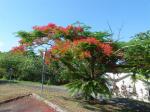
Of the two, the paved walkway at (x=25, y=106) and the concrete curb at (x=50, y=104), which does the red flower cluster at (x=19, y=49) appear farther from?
the paved walkway at (x=25, y=106)

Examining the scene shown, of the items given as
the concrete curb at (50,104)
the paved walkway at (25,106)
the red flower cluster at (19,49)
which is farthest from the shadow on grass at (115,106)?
the red flower cluster at (19,49)

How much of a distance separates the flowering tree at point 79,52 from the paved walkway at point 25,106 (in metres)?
2.72

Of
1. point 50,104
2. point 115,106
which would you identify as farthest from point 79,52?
point 115,106

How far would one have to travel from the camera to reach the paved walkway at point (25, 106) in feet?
49.0

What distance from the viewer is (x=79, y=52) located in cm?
1609

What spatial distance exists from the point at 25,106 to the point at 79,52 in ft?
12.5

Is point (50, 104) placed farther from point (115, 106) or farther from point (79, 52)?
point (115, 106)

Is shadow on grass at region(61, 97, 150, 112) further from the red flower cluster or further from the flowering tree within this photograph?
the red flower cluster

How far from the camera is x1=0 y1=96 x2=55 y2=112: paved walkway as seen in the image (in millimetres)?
14922

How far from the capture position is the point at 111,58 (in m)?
17.8

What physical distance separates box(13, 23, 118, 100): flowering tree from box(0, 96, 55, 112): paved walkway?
8.94 feet

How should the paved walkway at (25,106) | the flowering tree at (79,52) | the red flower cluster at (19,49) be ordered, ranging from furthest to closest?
the red flower cluster at (19,49), the flowering tree at (79,52), the paved walkway at (25,106)

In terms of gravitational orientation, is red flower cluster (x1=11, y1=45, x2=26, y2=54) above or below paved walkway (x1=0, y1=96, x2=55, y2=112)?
above

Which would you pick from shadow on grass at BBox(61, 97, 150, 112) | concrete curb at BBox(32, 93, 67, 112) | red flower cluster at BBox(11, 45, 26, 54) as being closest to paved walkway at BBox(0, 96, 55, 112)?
concrete curb at BBox(32, 93, 67, 112)
